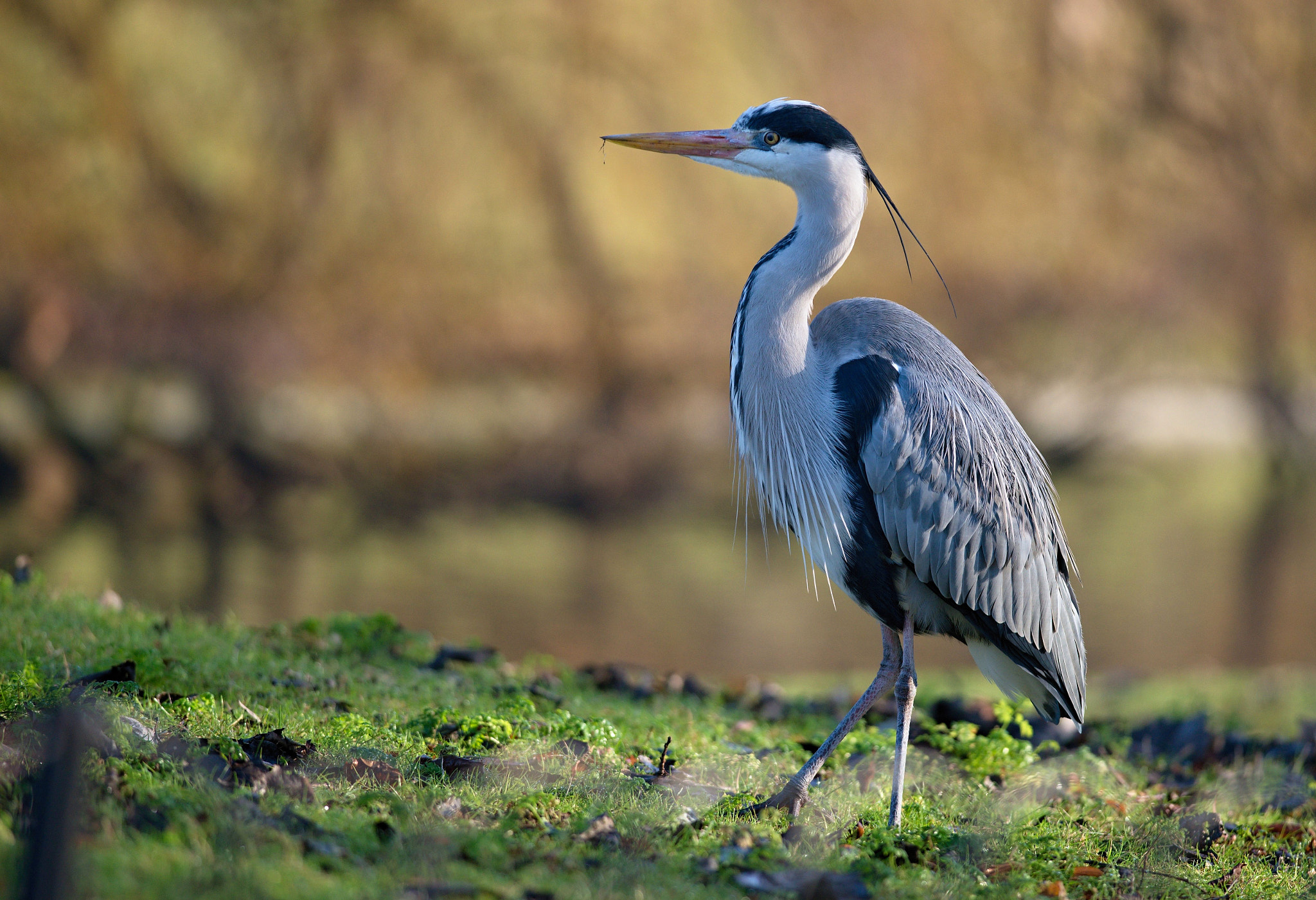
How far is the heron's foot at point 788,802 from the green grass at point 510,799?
0.06m

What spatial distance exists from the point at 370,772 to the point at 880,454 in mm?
2145

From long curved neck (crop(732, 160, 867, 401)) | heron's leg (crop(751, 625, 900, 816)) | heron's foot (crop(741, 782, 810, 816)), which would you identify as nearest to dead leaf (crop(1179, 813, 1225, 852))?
heron's leg (crop(751, 625, 900, 816))

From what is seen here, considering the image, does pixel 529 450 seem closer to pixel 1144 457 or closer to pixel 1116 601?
pixel 1116 601

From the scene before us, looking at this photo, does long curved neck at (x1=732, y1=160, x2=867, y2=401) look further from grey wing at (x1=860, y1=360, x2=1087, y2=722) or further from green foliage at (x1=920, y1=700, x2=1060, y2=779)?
green foliage at (x1=920, y1=700, x2=1060, y2=779)

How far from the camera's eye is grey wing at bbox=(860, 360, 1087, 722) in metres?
4.27

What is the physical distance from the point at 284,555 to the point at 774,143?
1091 cm

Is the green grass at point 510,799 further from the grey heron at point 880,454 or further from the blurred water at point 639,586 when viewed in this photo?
the blurred water at point 639,586

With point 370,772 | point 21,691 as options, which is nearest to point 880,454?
point 370,772

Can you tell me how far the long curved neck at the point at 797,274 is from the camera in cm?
448

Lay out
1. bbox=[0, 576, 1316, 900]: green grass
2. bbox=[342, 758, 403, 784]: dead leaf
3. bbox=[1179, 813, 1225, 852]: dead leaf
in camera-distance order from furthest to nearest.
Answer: bbox=[1179, 813, 1225, 852]: dead leaf < bbox=[342, 758, 403, 784]: dead leaf < bbox=[0, 576, 1316, 900]: green grass

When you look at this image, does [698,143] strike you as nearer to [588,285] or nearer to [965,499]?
[965,499]

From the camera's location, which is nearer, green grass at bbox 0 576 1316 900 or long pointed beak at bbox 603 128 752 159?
green grass at bbox 0 576 1316 900

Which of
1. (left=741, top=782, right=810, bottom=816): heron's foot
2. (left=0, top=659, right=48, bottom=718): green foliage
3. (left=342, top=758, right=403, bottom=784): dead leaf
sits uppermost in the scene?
(left=0, top=659, right=48, bottom=718): green foliage

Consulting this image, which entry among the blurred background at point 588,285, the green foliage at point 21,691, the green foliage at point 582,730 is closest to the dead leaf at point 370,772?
the green foliage at point 582,730
